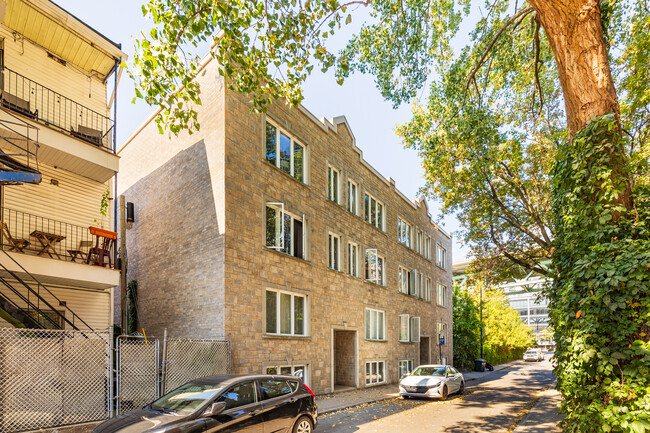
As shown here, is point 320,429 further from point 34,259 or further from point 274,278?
point 34,259

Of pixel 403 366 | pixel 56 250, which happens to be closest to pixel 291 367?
pixel 56 250

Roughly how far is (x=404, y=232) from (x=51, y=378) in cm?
2108

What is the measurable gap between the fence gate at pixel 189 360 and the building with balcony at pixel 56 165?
2.30m

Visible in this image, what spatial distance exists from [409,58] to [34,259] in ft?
34.0

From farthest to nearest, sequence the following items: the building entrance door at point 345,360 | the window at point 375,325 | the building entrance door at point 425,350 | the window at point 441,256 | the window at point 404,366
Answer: the window at point 441,256 → the building entrance door at point 425,350 → the window at point 404,366 → the window at point 375,325 → the building entrance door at point 345,360

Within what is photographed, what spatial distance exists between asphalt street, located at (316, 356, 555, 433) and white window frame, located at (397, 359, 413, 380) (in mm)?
5648

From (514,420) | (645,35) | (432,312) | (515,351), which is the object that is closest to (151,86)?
(645,35)

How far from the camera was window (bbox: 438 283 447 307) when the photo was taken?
32.1m

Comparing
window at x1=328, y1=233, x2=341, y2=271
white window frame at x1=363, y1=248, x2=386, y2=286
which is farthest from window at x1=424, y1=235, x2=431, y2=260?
window at x1=328, y1=233, x2=341, y2=271

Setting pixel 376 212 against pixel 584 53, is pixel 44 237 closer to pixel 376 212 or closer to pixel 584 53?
pixel 584 53

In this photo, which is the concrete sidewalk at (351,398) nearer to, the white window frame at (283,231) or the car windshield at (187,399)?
the white window frame at (283,231)

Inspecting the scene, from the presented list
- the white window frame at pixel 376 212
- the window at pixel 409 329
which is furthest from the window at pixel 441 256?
the white window frame at pixel 376 212

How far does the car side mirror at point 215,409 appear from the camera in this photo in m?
6.46

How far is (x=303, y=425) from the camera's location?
824 cm
